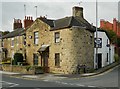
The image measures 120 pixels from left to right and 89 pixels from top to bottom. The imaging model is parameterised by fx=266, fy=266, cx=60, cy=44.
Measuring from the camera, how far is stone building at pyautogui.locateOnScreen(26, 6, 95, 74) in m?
A: 28.6

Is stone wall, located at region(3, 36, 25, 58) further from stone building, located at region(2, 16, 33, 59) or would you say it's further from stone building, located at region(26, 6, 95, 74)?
stone building, located at region(26, 6, 95, 74)

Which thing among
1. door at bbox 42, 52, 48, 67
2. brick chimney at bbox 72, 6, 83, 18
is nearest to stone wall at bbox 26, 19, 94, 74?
door at bbox 42, 52, 48, 67

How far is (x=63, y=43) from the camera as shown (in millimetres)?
29297

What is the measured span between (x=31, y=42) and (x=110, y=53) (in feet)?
38.8

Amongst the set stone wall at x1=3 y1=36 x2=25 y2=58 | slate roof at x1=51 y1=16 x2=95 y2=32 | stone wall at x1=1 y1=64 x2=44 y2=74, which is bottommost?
stone wall at x1=1 y1=64 x2=44 y2=74

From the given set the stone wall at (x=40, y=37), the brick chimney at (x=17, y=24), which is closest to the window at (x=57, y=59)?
the stone wall at (x=40, y=37)

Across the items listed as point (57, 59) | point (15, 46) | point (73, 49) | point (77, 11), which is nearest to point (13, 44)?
point (15, 46)

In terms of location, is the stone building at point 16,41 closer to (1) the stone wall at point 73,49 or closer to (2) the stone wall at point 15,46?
(2) the stone wall at point 15,46

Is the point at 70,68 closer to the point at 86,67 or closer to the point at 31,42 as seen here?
the point at 86,67

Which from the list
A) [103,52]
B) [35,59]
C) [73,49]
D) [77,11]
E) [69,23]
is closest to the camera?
[73,49]

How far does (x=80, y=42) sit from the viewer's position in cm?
2902

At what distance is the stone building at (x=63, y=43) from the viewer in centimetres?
2858

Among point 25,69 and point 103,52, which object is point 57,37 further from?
point 103,52

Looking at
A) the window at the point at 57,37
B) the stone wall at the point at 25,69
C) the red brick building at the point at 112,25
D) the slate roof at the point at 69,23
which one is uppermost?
the red brick building at the point at 112,25
